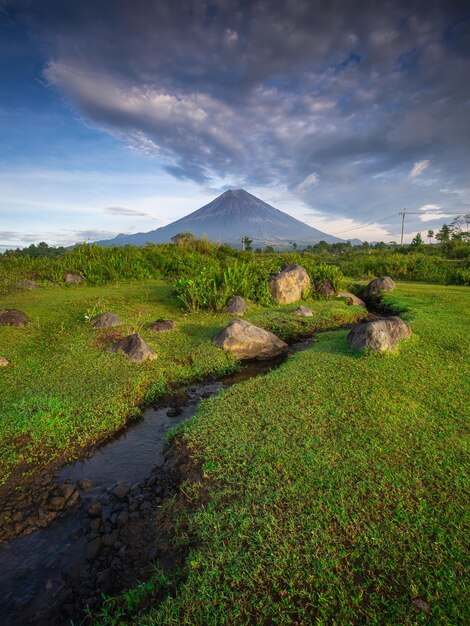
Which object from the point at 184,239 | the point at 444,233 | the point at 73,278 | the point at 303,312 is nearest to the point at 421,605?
the point at 303,312

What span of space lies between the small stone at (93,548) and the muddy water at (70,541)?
27mm

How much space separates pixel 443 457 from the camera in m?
4.07

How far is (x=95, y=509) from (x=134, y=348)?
4.13 meters

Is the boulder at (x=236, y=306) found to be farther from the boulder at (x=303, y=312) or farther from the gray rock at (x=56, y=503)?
the gray rock at (x=56, y=503)

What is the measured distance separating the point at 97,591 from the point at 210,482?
4.62 ft

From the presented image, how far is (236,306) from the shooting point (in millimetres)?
11500

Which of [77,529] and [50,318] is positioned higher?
[50,318]

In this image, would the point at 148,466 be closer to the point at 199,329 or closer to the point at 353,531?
the point at 353,531

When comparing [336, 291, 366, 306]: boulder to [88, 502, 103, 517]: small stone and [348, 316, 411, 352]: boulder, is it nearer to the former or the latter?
[348, 316, 411, 352]: boulder

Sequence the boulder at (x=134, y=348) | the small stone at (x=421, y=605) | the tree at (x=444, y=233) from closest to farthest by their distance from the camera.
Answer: the small stone at (x=421, y=605) → the boulder at (x=134, y=348) → the tree at (x=444, y=233)

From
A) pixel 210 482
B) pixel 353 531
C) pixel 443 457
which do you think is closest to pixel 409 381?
pixel 443 457

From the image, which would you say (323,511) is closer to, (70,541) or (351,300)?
(70,541)

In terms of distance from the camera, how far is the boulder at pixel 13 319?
8844mm

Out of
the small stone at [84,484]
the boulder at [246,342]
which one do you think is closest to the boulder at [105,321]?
the boulder at [246,342]
